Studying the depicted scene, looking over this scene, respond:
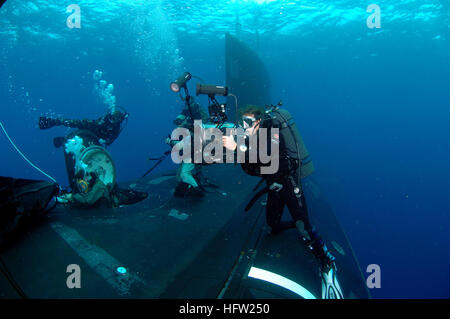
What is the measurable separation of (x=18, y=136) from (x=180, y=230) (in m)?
103

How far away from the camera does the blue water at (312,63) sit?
17375 mm

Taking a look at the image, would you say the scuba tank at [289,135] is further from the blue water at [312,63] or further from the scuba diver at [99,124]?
the blue water at [312,63]

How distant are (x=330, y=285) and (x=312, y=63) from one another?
38.6m

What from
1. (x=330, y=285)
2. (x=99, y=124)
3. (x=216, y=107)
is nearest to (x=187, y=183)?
(x=216, y=107)

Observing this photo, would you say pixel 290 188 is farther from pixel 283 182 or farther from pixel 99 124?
pixel 99 124

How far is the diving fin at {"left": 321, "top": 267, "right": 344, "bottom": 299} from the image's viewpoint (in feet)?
9.87

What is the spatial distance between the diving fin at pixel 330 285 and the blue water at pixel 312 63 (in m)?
13.3

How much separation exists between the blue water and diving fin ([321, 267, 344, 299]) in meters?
13.3

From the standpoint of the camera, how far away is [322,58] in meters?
32.7

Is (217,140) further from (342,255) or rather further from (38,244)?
(342,255)

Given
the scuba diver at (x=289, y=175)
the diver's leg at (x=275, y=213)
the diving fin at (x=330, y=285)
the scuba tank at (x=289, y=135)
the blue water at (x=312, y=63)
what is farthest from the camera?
the blue water at (x=312, y=63)

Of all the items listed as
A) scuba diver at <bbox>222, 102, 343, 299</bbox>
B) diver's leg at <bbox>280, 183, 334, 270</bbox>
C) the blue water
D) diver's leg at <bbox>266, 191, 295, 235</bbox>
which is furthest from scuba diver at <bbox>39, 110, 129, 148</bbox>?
the blue water

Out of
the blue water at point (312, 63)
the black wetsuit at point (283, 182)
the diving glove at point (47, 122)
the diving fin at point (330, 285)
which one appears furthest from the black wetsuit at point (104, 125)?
the blue water at point (312, 63)
